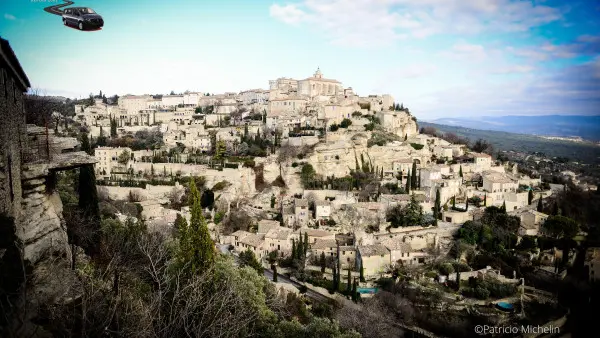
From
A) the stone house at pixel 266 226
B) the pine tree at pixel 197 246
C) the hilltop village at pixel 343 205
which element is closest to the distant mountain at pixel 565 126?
the hilltop village at pixel 343 205

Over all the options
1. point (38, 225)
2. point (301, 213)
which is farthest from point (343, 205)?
point (38, 225)

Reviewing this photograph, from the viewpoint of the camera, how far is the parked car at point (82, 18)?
7.96 meters

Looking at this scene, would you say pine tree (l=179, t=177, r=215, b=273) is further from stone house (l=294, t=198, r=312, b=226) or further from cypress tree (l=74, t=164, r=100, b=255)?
stone house (l=294, t=198, r=312, b=226)

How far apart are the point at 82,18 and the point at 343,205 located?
82.0 feet

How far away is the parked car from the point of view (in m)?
7.96

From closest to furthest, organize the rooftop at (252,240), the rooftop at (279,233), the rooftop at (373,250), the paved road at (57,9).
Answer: the paved road at (57,9), the rooftop at (373,250), the rooftop at (252,240), the rooftop at (279,233)

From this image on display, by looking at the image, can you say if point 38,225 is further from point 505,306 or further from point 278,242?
point 505,306

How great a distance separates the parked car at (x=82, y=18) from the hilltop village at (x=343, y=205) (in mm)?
2486

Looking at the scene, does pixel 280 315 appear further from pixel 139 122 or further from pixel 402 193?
pixel 139 122

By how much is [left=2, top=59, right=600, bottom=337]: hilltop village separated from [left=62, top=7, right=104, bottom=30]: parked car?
2.49 metres

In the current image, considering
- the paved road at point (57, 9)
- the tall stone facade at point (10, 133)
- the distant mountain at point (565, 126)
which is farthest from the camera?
the paved road at point (57, 9)

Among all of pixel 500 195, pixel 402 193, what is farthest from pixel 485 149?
pixel 402 193

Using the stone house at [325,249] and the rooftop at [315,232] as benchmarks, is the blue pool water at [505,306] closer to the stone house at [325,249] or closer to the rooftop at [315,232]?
the stone house at [325,249]

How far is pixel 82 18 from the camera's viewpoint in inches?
323
